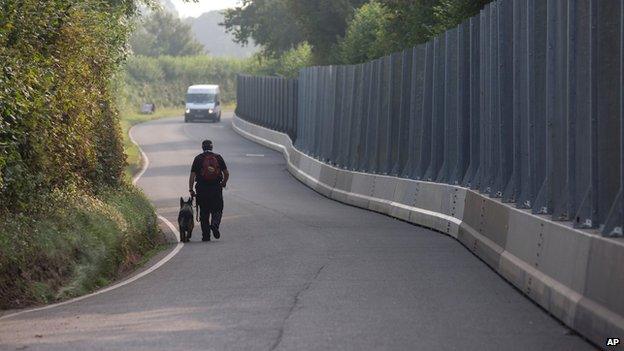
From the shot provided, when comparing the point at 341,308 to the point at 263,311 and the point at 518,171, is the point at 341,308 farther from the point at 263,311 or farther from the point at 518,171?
the point at 518,171

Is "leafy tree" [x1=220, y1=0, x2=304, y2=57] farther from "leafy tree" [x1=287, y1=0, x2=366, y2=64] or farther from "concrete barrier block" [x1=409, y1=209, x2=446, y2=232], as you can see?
"concrete barrier block" [x1=409, y1=209, x2=446, y2=232]

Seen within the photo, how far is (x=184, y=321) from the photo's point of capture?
1327cm

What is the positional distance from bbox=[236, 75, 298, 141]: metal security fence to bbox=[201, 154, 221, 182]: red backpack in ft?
135

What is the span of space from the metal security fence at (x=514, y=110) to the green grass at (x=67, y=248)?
5.39 m

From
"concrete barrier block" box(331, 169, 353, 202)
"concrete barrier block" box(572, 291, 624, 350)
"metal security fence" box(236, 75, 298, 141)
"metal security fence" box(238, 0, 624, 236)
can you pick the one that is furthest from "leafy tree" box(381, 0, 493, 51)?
"concrete barrier block" box(572, 291, 624, 350)

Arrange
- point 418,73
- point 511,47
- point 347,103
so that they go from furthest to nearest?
point 347,103
point 418,73
point 511,47

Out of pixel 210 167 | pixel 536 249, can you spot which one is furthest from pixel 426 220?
pixel 536 249

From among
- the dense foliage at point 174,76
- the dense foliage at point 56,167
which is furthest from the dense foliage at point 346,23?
the dense foliage at point 174,76

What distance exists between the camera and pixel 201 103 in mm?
96250

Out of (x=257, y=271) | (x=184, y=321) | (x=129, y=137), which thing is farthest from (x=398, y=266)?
(x=129, y=137)

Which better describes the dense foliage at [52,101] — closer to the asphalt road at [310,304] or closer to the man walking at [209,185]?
the man walking at [209,185]

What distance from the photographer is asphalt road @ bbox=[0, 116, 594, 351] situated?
12023mm

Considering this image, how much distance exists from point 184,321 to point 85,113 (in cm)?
999

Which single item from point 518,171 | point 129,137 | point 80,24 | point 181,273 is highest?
point 80,24
